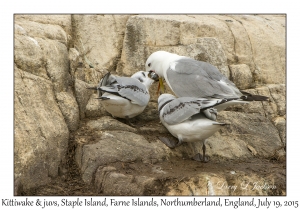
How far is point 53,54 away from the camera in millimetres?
7270

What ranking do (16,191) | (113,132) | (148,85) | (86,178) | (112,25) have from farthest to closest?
(112,25) < (148,85) < (113,132) < (86,178) < (16,191)

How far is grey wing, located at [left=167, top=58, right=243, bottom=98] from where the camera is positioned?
7086 millimetres

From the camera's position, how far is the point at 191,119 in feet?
21.6

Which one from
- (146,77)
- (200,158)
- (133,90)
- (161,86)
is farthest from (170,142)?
(161,86)

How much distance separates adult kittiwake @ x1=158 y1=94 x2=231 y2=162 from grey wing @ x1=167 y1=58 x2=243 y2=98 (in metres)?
0.40

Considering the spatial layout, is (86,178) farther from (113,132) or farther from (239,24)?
(239,24)

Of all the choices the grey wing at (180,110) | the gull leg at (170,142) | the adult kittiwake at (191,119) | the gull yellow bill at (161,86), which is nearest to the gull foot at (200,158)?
the adult kittiwake at (191,119)

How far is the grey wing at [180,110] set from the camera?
21.3ft

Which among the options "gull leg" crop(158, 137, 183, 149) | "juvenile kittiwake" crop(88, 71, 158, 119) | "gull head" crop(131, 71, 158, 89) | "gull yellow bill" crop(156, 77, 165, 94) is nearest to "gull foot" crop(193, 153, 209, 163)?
"gull leg" crop(158, 137, 183, 149)

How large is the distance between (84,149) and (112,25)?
139 inches

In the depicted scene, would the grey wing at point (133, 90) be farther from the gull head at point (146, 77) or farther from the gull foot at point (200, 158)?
the gull foot at point (200, 158)

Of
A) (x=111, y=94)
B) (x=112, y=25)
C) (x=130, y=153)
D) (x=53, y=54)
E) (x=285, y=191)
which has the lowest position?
(x=285, y=191)

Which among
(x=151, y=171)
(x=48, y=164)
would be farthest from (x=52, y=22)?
(x=151, y=171)

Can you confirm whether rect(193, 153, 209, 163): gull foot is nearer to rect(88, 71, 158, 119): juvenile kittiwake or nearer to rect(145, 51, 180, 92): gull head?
rect(88, 71, 158, 119): juvenile kittiwake
